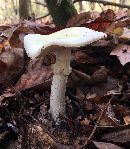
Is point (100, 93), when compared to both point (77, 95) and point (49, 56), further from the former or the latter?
point (49, 56)

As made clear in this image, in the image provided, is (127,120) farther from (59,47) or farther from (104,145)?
(59,47)

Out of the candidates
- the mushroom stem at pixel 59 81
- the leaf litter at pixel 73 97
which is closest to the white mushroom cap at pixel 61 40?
the mushroom stem at pixel 59 81

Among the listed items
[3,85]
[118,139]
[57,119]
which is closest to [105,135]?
[118,139]

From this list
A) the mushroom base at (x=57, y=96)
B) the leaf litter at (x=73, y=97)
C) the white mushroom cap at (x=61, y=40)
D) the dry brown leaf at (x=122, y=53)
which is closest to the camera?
the white mushroom cap at (x=61, y=40)

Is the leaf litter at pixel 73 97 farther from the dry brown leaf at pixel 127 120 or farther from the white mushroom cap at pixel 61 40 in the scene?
the white mushroom cap at pixel 61 40

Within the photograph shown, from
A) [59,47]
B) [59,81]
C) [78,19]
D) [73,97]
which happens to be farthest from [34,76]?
[78,19]
